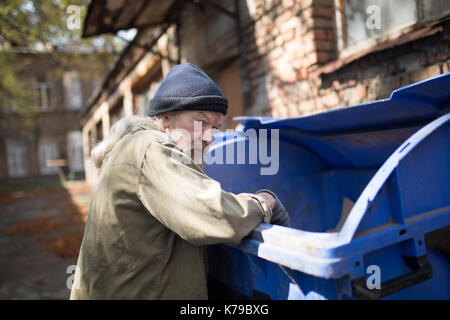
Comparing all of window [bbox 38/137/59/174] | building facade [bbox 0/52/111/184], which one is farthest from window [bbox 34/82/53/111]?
window [bbox 38/137/59/174]

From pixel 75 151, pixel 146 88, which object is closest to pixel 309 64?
pixel 146 88

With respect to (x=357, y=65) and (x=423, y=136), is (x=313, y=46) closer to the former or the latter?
(x=357, y=65)

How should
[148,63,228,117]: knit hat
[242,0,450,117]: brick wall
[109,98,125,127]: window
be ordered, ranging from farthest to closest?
1. [109,98,125,127]: window
2. [242,0,450,117]: brick wall
3. [148,63,228,117]: knit hat

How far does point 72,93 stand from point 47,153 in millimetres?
4020

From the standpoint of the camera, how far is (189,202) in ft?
3.60

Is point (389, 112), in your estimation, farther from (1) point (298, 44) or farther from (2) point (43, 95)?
(2) point (43, 95)

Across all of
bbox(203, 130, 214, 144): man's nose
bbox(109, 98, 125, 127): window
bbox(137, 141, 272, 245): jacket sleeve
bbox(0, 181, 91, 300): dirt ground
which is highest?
bbox(109, 98, 125, 127): window

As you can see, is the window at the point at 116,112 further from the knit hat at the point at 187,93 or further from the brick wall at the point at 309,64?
the knit hat at the point at 187,93

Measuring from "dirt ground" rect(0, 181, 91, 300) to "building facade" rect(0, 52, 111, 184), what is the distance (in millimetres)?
12583

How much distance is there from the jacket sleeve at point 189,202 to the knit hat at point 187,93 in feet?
0.88

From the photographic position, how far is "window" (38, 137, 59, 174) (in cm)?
2071

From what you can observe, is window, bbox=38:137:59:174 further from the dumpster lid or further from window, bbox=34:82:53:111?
the dumpster lid

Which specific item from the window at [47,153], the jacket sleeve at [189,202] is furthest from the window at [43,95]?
the jacket sleeve at [189,202]

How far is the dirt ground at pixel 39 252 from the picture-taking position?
357 cm
